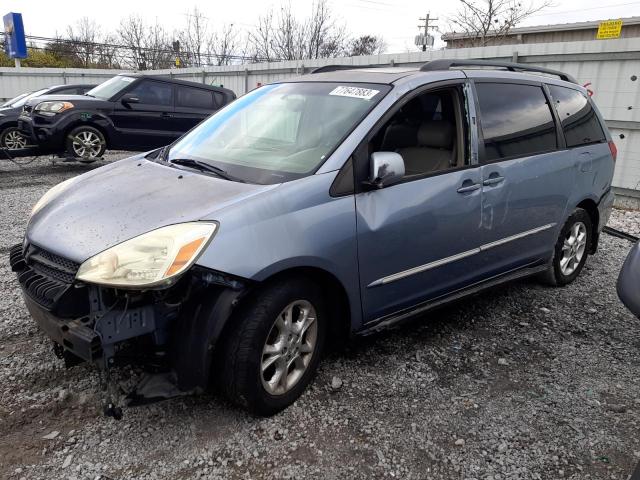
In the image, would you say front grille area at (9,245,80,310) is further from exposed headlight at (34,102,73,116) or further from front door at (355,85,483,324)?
exposed headlight at (34,102,73,116)

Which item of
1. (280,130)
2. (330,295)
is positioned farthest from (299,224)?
(280,130)

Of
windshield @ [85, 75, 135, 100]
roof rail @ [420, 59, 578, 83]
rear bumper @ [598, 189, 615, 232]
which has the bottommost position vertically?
rear bumper @ [598, 189, 615, 232]

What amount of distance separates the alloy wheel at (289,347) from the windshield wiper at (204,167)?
2.45 feet

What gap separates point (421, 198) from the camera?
3.01m

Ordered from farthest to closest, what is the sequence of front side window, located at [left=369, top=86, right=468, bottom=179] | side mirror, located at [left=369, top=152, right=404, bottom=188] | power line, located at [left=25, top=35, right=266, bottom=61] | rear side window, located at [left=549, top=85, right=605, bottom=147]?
1. power line, located at [left=25, top=35, right=266, bottom=61]
2. rear side window, located at [left=549, top=85, right=605, bottom=147]
3. front side window, located at [left=369, top=86, right=468, bottom=179]
4. side mirror, located at [left=369, top=152, right=404, bottom=188]

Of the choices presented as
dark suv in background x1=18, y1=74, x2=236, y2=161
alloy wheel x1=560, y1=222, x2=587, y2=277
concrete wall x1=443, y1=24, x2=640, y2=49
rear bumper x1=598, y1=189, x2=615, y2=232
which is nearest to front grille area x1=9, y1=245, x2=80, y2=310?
alloy wheel x1=560, y1=222, x2=587, y2=277

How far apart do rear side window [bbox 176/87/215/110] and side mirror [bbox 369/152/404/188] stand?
8.58 m

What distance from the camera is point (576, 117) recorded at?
434 centimetres

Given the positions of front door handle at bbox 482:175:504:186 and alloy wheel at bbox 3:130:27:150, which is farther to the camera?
alloy wheel at bbox 3:130:27:150

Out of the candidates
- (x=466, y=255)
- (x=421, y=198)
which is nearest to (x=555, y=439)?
(x=466, y=255)

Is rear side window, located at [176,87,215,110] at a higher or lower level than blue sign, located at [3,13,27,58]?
lower

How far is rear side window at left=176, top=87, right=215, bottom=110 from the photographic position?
1045cm

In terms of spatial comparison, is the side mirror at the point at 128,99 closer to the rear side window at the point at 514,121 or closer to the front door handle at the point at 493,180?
the rear side window at the point at 514,121

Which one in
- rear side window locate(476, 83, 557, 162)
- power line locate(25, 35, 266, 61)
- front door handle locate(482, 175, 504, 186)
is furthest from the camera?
power line locate(25, 35, 266, 61)
